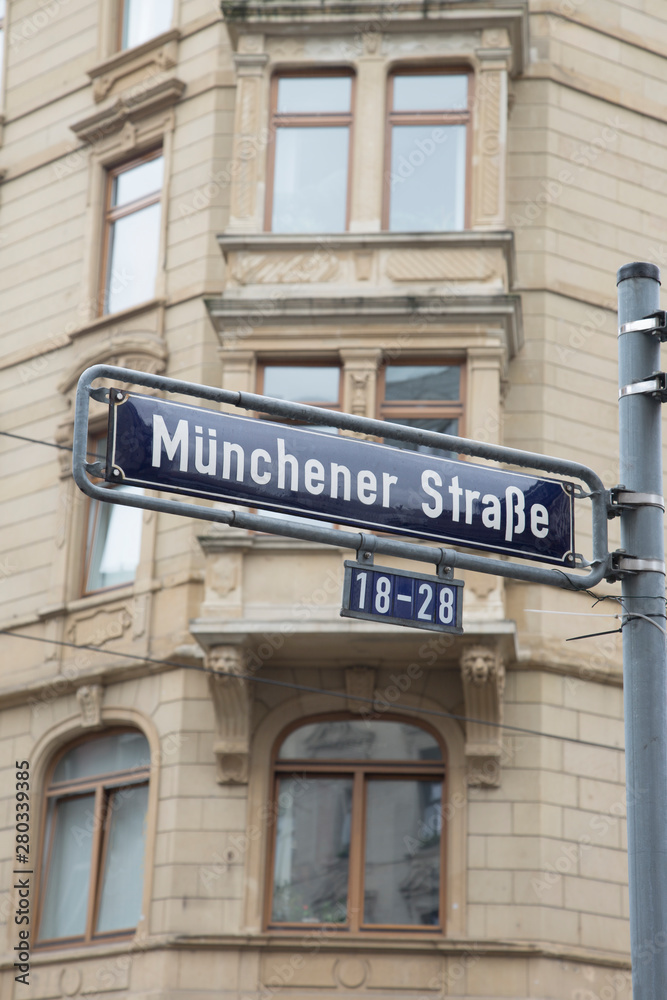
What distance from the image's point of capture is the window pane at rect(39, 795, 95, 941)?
53.5 feet

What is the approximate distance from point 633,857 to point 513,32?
42.3 feet

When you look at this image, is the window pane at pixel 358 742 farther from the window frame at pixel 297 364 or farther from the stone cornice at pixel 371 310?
the stone cornice at pixel 371 310

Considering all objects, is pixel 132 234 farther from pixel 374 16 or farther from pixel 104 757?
pixel 104 757

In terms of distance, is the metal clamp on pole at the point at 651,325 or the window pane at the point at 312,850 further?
the window pane at the point at 312,850

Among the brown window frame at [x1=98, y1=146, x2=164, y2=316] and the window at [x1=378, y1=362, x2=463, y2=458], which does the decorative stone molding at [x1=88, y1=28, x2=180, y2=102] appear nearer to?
the brown window frame at [x1=98, y1=146, x2=164, y2=316]

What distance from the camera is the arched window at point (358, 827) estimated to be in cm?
1509

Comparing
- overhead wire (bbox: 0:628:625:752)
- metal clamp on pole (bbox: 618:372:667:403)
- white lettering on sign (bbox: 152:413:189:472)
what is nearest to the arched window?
overhead wire (bbox: 0:628:625:752)

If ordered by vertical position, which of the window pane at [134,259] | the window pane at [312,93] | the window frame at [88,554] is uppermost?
the window pane at [312,93]

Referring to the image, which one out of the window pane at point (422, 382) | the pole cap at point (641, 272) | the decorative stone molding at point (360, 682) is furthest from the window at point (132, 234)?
the pole cap at point (641, 272)

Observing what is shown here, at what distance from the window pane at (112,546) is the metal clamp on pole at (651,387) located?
10.9 meters

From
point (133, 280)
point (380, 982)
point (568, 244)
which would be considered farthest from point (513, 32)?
point (380, 982)

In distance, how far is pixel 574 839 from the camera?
593 inches

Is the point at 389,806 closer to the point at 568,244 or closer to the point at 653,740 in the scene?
the point at 568,244

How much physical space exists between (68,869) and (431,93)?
32.6ft
